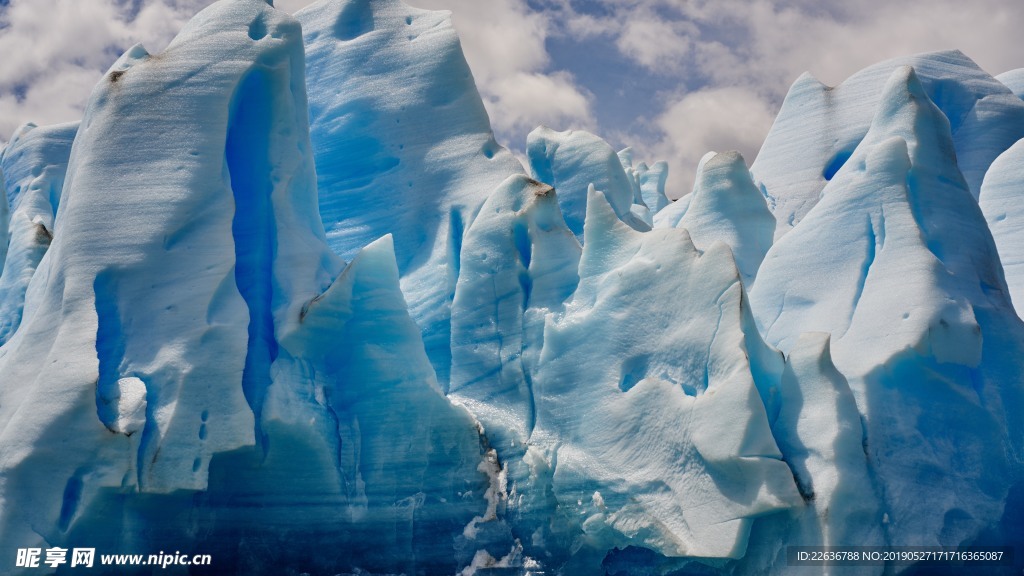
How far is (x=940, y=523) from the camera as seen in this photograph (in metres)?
5.84

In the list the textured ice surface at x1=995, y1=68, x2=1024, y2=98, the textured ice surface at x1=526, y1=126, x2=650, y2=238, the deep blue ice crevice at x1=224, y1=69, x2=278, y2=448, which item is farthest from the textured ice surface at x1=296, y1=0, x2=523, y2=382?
the textured ice surface at x1=995, y1=68, x2=1024, y2=98

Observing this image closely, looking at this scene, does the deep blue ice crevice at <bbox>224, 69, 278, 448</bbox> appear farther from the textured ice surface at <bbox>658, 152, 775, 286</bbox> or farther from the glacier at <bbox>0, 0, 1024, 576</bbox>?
the textured ice surface at <bbox>658, 152, 775, 286</bbox>

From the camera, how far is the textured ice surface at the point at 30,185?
9.69m

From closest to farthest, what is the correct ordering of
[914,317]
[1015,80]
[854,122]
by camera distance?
1. [914,317]
2. [854,122]
3. [1015,80]

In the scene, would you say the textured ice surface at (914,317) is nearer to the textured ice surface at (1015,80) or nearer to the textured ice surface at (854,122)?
the textured ice surface at (854,122)

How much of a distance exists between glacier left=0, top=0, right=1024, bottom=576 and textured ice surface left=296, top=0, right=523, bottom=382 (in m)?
0.07

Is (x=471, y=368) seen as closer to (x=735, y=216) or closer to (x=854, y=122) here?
(x=735, y=216)

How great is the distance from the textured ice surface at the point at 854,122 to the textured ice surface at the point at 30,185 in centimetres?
977

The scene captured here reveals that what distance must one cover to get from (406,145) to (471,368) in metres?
2.58

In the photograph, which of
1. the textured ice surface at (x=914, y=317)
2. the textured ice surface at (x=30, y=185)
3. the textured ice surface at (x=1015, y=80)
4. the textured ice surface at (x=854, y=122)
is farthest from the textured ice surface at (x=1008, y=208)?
the textured ice surface at (x=30, y=185)

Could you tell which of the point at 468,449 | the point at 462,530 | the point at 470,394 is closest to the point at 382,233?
the point at 470,394

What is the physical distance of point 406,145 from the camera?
8773 millimetres

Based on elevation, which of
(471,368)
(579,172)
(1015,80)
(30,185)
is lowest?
(30,185)

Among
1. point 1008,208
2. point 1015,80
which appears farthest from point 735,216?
point 1015,80
